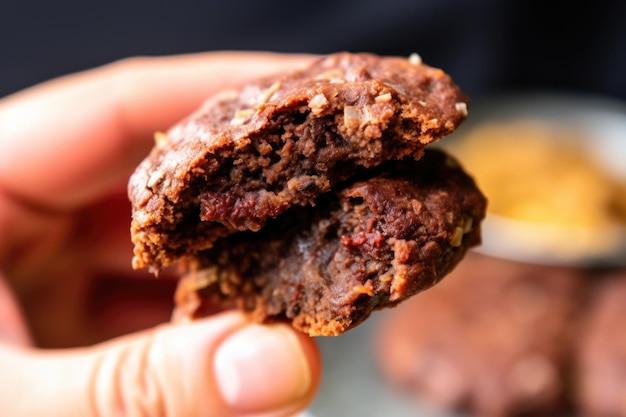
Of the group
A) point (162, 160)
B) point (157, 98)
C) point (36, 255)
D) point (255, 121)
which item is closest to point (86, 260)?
point (36, 255)

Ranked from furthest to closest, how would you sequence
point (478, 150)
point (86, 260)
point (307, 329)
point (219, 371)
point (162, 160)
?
point (478, 150) → point (86, 260) → point (219, 371) → point (307, 329) → point (162, 160)

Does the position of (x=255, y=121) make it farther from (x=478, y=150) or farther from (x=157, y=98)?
(x=478, y=150)

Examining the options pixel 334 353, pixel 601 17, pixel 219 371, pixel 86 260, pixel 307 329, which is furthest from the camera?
pixel 601 17

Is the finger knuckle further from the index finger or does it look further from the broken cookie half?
the index finger

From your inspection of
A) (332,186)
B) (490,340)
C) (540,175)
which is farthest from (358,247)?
(540,175)

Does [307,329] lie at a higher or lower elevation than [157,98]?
lower

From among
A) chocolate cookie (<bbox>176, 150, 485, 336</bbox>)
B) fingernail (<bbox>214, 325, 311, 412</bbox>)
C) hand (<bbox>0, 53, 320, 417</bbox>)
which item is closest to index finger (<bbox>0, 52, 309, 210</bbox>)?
hand (<bbox>0, 53, 320, 417</bbox>)

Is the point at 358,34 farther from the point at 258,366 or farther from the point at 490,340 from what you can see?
the point at 258,366
